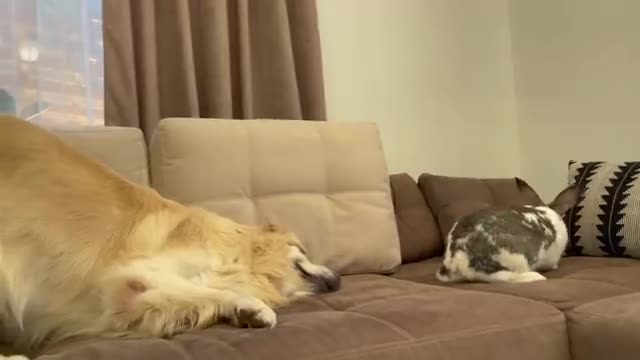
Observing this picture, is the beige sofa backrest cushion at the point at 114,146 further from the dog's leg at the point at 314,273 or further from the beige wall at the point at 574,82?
the beige wall at the point at 574,82

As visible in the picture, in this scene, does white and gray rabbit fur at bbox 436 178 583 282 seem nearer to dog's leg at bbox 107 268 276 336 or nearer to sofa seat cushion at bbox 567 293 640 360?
sofa seat cushion at bbox 567 293 640 360

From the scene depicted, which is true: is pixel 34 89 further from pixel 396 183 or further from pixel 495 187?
pixel 495 187

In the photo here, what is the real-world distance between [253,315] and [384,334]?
261 mm

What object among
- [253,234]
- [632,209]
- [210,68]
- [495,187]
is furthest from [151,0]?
[632,209]

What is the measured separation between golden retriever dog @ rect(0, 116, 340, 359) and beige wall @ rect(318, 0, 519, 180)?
5.15 feet

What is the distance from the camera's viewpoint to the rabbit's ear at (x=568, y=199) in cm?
273

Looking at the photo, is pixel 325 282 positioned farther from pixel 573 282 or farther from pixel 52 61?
pixel 52 61

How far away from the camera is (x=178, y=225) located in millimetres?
1724

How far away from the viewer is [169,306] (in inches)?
59.1

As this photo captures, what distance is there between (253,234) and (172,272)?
0.31 metres

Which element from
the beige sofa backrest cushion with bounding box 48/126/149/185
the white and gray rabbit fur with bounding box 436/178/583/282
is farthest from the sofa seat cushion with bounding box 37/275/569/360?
the beige sofa backrest cushion with bounding box 48/126/149/185

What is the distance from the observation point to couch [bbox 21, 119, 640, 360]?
1.37 metres

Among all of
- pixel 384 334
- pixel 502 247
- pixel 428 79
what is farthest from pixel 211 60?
pixel 384 334

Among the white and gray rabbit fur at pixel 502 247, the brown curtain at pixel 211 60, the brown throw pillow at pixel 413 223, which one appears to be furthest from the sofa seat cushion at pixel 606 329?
the brown curtain at pixel 211 60
